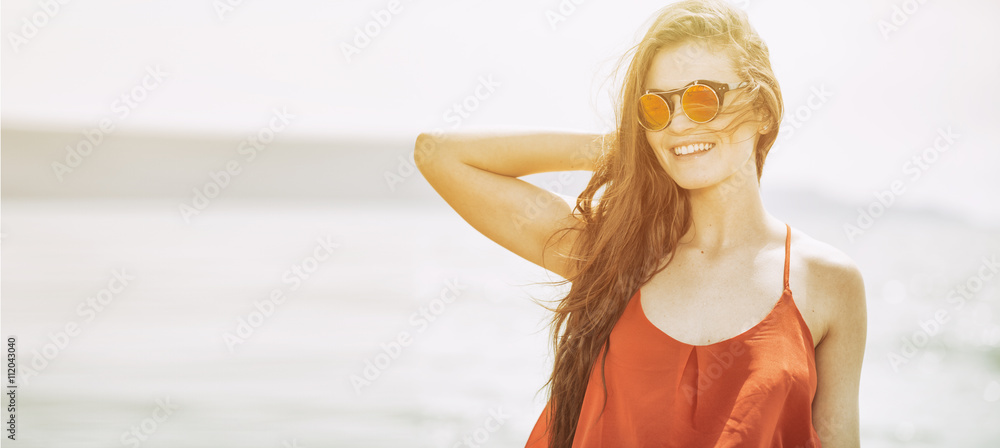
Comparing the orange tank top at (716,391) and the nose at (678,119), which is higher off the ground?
the nose at (678,119)

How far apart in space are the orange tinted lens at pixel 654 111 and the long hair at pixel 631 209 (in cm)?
4

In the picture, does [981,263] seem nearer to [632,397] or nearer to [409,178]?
[632,397]

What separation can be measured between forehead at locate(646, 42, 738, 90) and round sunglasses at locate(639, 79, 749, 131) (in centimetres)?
2

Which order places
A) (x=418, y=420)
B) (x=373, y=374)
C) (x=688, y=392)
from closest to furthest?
(x=688, y=392) < (x=418, y=420) < (x=373, y=374)

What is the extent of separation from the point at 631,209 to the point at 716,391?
0.45 metres

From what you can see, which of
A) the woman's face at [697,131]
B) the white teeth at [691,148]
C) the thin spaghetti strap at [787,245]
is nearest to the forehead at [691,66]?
the woman's face at [697,131]

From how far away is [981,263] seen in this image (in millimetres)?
8477

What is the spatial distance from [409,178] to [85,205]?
5.94 meters

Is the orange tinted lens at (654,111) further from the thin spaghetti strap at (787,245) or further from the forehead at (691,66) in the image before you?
the thin spaghetti strap at (787,245)

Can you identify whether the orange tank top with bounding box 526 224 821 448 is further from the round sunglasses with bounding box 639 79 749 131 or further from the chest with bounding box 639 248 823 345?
the round sunglasses with bounding box 639 79 749 131

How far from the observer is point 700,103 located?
1527mm

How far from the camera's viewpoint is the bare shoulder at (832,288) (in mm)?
1512

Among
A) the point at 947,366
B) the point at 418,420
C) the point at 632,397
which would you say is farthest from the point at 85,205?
the point at 632,397

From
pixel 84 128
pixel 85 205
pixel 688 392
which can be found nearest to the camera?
pixel 688 392
